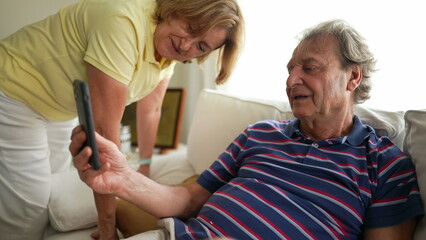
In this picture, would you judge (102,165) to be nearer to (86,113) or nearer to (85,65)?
(86,113)

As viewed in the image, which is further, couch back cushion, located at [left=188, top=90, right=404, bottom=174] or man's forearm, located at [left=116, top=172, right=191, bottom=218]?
couch back cushion, located at [left=188, top=90, right=404, bottom=174]

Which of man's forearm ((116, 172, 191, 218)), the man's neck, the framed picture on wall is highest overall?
the man's neck

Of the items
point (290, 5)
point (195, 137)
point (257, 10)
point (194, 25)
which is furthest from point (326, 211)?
point (257, 10)

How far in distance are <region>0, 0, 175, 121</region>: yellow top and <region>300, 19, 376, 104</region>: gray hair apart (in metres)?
0.54

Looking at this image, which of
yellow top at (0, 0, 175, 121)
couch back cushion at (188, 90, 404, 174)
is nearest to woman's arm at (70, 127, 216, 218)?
yellow top at (0, 0, 175, 121)

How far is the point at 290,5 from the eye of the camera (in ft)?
5.49

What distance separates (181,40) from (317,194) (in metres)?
0.65

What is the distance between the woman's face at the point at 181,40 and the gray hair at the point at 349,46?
29 centimetres

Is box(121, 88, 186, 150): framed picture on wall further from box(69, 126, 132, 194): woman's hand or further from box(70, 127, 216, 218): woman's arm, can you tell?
box(69, 126, 132, 194): woman's hand

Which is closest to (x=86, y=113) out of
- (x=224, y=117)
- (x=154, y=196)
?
(x=154, y=196)

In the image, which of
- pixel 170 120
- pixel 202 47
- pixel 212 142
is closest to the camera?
pixel 202 47

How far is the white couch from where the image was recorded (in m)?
1.03

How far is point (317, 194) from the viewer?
3.35ft

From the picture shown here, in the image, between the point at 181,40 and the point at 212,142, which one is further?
the point at 212,142
